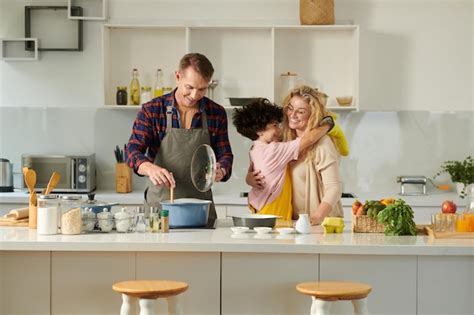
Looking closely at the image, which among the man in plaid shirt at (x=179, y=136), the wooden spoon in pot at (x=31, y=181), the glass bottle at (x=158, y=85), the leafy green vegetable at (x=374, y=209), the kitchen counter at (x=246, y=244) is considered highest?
the glass bottle at (x=158, y=85)

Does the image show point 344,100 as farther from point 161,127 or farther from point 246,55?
point 161,127

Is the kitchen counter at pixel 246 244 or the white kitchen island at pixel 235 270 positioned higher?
the kitchen counter at pixel 246 244

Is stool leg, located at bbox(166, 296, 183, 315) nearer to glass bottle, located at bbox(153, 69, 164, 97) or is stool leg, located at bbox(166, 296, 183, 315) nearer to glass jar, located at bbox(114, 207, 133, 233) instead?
glass jar, located at bbox(114, 207, 133, 233)

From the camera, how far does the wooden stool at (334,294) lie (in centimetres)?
368

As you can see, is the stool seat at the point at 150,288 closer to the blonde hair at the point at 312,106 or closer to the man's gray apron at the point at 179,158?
the man's gray apron at the point at 179,158

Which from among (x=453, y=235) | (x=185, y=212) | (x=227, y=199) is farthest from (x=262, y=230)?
(x=227, y=199)

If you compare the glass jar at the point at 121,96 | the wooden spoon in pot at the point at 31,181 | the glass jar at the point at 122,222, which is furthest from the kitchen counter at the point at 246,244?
the glass jar at the point at 121,96

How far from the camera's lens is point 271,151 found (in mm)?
4688

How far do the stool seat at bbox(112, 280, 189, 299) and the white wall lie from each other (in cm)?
316

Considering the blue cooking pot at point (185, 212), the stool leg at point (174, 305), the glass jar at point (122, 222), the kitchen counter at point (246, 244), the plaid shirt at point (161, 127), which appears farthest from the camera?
the plaid shirt at point (161, 127)

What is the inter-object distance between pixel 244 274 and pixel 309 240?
332 millimetres

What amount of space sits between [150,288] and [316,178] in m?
1.34

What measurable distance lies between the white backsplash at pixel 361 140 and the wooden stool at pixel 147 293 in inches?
124

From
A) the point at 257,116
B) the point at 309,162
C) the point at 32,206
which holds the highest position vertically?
the point at 257,116
